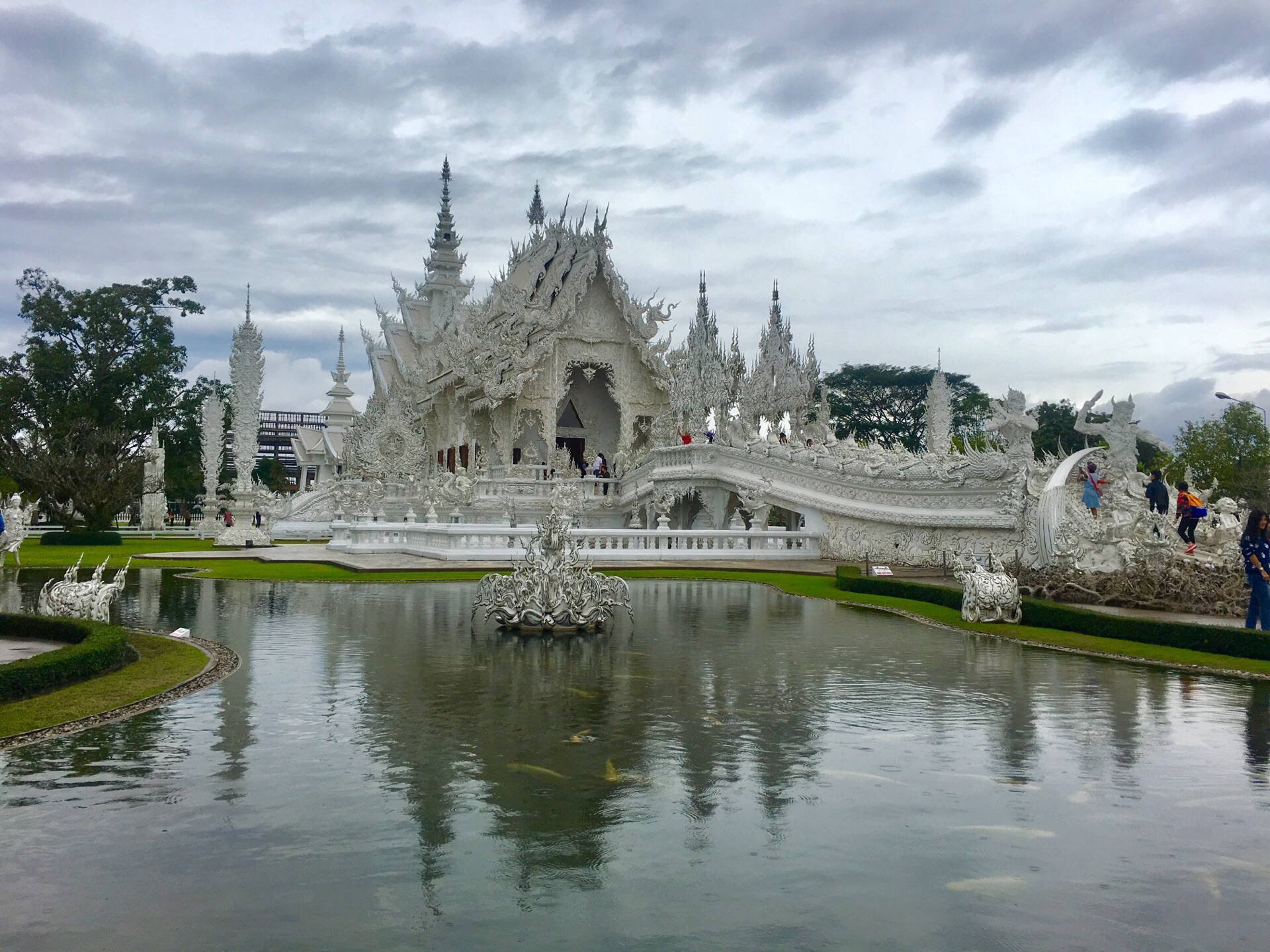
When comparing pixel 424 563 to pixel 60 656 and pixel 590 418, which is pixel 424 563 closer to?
pixel 60 656

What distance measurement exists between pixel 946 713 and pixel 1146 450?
1916 inches

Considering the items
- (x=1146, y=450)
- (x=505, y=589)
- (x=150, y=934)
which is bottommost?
(x=150, y=934)

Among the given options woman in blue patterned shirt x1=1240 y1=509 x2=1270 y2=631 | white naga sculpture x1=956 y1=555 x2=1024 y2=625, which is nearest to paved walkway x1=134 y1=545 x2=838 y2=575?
white naga sculpture x1=956 y1=555 x2=1024 y2=625

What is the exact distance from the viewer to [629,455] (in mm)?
37000

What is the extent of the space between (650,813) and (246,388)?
3207cm

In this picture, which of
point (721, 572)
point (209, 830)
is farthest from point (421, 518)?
point (209, 830)

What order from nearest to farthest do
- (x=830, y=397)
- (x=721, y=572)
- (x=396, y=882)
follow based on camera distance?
1. (x=396, y=882)
2. (x=721, y=572)
3. (x=830, y=397)

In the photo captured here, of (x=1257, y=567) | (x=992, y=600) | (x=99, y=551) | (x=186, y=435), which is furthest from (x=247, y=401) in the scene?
(x=1257, y=567)

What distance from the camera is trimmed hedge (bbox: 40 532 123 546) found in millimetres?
35156

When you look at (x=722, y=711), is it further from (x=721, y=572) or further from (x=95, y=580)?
(x=721, y=572)

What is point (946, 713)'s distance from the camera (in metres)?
8.57

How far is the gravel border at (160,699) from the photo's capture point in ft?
24.2

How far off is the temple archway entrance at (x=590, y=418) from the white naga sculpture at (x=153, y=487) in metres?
16.8

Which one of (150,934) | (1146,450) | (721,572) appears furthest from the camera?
(1146,450)
